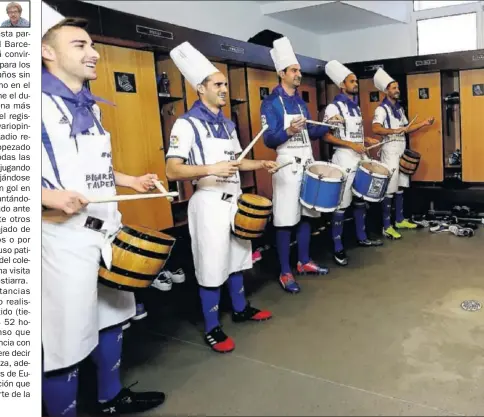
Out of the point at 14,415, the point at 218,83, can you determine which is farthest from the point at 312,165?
the point at 14,415

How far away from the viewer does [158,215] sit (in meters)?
2.42

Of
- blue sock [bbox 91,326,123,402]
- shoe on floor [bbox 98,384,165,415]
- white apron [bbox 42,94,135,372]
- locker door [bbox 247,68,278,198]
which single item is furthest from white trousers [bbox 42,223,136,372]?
locker door [bbox 247,68,278,198]

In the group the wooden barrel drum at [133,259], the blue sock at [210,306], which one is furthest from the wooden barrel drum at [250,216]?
the wooden barrel drum at [133,259]

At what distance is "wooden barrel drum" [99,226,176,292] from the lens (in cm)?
113

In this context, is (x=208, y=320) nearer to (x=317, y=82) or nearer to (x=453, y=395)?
(x=453, y=395)

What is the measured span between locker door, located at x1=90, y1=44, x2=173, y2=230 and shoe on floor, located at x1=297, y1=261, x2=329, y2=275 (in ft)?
2.41

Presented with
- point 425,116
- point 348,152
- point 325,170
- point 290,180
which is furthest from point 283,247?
point 425,116

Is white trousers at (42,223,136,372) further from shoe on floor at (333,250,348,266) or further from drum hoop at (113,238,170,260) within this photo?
shoe on floor at (333,250,348,266)

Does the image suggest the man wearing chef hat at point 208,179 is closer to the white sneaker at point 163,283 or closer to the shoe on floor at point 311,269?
the white sneaker at point 163,283

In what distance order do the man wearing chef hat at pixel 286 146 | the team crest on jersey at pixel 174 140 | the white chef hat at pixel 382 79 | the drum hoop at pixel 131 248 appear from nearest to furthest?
the drum hoop at pixel 131 248 → the team crest on jersey at pixel 174 140 → the man wearing chef hat at pixel 286 146 → the white chef hat at pixel 382 79

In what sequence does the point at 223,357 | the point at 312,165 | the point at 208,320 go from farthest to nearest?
1. the point at 312,165
2. the point at 208,320
3. the point at 223,357

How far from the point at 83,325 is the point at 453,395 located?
978 millimetres

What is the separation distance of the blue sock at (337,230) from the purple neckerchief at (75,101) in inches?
75.2

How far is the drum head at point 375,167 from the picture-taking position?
2789mm
